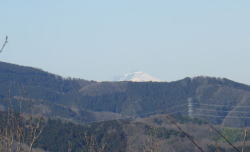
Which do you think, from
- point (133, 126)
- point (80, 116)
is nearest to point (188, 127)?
point (133, 126)

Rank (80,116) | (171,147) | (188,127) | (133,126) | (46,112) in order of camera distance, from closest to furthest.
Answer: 1. (171,147)
2. (133,126)
3. (188,127)
4. (46,112)
5. (80,116)

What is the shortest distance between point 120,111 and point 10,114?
571 ft

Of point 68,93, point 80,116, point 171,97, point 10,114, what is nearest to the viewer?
point 10,114

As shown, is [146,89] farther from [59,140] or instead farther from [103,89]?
[59,140]

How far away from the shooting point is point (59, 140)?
257ft

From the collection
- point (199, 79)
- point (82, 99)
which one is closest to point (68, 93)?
point (82, 99)

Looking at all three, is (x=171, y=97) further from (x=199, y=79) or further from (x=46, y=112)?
(x=46, y=112)

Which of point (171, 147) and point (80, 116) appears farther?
point (80, 116)

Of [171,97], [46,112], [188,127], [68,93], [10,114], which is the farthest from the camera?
[68,93]

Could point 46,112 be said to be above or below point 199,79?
below

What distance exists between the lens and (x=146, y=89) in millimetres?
190500

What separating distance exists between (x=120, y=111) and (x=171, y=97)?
15669 mm

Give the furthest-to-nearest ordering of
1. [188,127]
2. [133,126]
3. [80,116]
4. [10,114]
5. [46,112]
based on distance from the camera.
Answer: [80,116], [46,112], [188,127], [133,126], [10,114]

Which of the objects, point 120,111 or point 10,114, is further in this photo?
point 120,111
